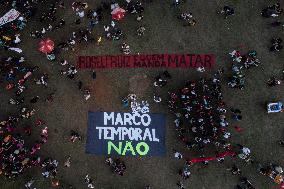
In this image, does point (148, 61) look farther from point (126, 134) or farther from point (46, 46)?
point (46, 46)

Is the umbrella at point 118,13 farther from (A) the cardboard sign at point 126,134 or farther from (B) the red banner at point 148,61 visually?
(A) the cardboard sign at point 126,134

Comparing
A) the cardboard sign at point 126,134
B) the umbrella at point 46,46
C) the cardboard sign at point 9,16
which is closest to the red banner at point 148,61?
the umbrella at point 46,46

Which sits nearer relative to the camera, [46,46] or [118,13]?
[118,13]

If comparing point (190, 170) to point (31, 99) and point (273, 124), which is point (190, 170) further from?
point (31, 99)

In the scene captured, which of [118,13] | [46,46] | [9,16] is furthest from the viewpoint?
[9,16]

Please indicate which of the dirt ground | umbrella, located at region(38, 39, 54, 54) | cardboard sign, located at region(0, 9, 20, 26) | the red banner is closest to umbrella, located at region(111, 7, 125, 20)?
the dirt ground

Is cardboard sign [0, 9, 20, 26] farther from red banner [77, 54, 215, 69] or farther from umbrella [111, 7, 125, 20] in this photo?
umbrella [111, 7, 125, 20]

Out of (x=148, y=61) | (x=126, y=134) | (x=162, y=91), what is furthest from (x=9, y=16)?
(x=162, y=91)
